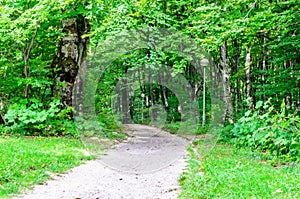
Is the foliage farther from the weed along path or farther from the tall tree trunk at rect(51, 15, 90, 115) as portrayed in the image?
the tall tree trunk at rect(51, 15, 90, 115)

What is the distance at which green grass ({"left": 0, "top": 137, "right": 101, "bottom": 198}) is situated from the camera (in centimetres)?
419

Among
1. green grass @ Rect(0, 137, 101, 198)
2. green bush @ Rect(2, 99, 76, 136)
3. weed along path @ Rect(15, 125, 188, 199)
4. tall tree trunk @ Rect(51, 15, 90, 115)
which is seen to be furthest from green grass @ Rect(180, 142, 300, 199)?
tall tree trunk @ Rect(51, 15, 90, 115)

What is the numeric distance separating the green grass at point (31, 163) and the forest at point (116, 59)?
1.97 meters

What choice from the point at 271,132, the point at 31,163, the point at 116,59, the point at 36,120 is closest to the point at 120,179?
the point at 31,163

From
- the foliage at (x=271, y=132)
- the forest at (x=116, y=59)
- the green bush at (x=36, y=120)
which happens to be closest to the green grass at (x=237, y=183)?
the foliage at (x=271, y=132)

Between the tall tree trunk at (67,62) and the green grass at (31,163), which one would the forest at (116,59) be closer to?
the tall tree trunk at (67,62)

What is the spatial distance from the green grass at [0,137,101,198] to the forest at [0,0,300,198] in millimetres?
1969

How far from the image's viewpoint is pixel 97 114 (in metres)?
10.2

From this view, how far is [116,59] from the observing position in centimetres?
709

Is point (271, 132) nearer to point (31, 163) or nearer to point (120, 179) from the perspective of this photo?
point (120, 179)

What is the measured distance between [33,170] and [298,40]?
703 cm

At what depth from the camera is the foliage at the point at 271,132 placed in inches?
193

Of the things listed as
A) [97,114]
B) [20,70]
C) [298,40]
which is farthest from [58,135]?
[298,40]

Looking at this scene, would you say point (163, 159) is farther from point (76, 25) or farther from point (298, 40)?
point (76, 25)
